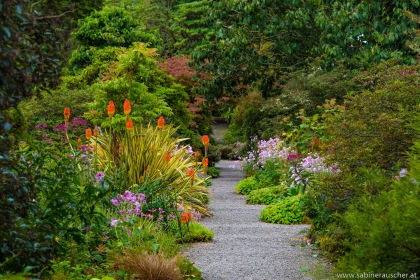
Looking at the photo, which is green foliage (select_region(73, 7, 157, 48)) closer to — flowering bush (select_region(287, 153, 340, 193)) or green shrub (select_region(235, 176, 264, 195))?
green shrub (select_region(235, 176, 264, 195))

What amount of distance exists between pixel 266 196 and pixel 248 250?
5461 mm

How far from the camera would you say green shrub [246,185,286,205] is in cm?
1351

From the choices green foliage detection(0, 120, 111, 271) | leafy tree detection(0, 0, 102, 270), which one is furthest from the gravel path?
leafy tree detection(0, 0, 102, 270)

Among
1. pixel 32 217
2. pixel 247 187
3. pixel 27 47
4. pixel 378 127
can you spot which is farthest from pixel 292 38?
pixel 27 47

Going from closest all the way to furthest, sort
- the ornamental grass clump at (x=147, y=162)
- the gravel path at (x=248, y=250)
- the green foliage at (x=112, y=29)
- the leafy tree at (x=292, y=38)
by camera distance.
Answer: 1. the gravel path at (x=248, y=250)
2. the ornamental grass clump at (x=147, y=162)
3. the leafy tree at (x=292, y=38)
4. the green foliage at (x=112, y=29)

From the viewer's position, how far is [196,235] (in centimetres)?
889

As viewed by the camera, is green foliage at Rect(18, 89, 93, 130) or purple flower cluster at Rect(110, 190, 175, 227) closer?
purple flower cluster at Rect(110, 190, 175, 227)

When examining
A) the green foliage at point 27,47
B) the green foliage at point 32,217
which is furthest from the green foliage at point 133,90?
the green foliage at point 27,47

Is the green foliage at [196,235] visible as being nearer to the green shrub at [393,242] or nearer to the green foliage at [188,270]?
the green foliage at [188,270]

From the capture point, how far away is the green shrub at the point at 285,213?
1073 centimetres

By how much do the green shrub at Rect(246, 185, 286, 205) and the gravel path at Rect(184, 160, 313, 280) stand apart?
133 cm

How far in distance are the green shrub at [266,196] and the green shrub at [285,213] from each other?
2094 mm

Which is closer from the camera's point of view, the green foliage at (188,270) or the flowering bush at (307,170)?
the green foliage at (188,270)

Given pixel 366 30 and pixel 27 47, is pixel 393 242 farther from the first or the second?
pixel 366 30
